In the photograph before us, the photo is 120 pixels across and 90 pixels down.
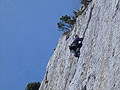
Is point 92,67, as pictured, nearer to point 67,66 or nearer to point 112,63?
point 112,63

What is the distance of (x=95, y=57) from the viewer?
16.4 meters

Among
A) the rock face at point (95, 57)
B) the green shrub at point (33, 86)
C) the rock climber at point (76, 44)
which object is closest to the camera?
the rock face at point (95, 57)

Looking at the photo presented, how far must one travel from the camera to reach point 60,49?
2655 cm

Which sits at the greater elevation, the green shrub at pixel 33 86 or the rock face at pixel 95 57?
the green shrub at pixel 33 86

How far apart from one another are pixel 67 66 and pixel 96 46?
5.14 metres

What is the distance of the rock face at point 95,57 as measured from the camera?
13.7 m

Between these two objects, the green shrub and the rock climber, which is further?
the green shrub

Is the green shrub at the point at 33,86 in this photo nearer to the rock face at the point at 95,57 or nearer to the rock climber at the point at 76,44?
the rock face at the point at 95,57

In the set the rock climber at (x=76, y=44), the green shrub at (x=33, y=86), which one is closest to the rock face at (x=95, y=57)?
the rock climber at (x=76, y=44)

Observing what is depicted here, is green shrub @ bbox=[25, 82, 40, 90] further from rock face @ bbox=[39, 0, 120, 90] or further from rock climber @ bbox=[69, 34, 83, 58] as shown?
rock climber @ bbox=[69, 34, 83, 58]

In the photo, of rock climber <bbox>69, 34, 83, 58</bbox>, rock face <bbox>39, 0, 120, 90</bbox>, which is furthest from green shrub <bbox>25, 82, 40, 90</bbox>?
rock climber <bbox>69, 34, 83, 58</bbox>

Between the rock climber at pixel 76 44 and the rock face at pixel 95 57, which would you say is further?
the rock climber at pixel 76 44

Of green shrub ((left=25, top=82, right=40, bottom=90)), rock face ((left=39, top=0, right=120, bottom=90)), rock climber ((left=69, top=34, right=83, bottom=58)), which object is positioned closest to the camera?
rock face ((left=39, top=0, right=120, bottom=90))

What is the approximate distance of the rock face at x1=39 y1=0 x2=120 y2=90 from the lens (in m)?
13.7
